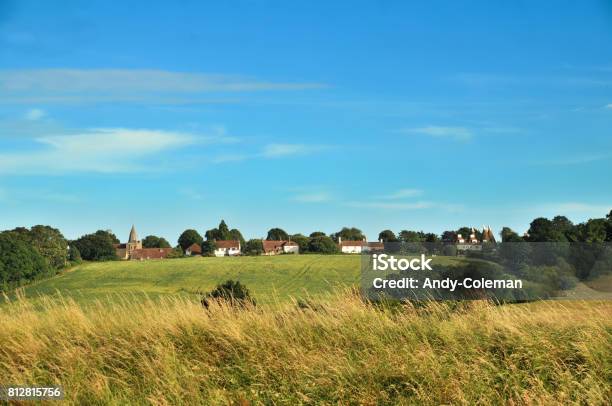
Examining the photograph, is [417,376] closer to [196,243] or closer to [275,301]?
[275,301]

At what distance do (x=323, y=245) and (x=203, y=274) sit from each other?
131 ft

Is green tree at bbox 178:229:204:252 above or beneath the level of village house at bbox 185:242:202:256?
above

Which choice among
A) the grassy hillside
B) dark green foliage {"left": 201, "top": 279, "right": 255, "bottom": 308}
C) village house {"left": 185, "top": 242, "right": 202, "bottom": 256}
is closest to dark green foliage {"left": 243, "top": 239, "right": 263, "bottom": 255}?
village house {"left": 185, "top": 242, "right": 202, "bottom": 256}

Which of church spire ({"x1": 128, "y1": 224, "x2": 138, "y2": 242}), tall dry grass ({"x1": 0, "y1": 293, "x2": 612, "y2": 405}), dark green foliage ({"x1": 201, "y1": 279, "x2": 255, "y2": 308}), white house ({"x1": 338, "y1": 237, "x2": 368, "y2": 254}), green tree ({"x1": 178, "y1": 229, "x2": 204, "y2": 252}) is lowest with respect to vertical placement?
tall dry grass ({"x1": 0, "y1": 293, "x2": 612, "y2": 405})

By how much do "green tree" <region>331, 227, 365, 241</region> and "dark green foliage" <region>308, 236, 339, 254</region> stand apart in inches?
250

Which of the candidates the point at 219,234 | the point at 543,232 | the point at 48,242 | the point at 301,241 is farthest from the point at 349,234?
the point at 543,232

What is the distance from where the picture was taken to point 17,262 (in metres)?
79.1

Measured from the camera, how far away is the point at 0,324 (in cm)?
1092

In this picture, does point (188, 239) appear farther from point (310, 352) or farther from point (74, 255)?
point (310, 352)

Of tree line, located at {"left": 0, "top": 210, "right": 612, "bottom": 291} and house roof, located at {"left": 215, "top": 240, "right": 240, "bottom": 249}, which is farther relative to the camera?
house roof, located at {"left": 215, "top": 240, "right": 240, "bottom": 249}

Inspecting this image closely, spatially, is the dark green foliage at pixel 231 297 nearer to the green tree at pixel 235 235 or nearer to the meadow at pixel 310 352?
the meadow at pixel 310 352

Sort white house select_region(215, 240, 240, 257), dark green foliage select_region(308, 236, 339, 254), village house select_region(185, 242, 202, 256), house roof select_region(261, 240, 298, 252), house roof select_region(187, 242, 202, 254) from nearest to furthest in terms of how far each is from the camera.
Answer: dark green foliage select_region(308, 236, 339, 254) → house roof select_region(261, 240, 298, 252) → white house select_region(215, 240, 240, 257) → village house select_region(185, 242, 202, 256) → house roof select_region(187, 242, 202, 254)

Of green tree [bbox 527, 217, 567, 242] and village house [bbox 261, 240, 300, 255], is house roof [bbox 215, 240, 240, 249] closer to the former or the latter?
village house [bbox 261, 240, 300, 255]

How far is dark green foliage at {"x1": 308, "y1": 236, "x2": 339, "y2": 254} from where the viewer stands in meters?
125
